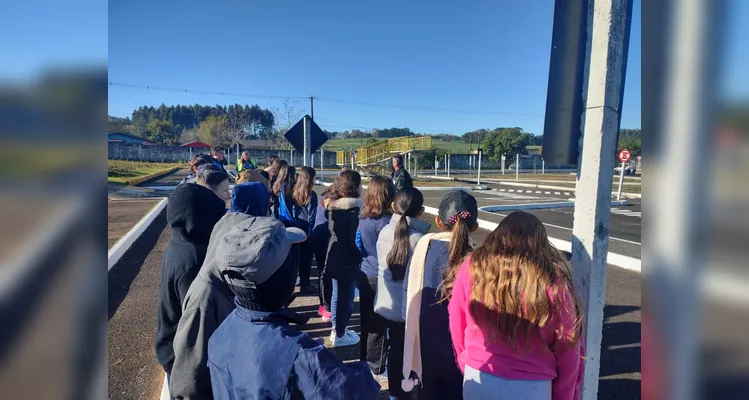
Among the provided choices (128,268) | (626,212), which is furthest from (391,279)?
(626,212)

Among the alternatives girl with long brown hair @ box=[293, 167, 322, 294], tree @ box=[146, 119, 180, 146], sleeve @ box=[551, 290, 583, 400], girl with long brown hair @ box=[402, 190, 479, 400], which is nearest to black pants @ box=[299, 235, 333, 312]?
girl with long brown hair @ box=[293, 167, 322, 294]

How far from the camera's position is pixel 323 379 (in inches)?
54.4

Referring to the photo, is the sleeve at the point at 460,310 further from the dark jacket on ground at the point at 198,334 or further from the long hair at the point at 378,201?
the long hair at the point at 378,201

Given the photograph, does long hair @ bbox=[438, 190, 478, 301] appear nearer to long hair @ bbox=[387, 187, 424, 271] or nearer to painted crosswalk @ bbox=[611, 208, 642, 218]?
long hair @ bbox=[387, 187, 424, 271]

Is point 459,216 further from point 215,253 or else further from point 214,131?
point 214,131

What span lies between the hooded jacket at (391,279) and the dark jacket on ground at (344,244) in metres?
0.98

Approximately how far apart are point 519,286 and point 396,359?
1.62m

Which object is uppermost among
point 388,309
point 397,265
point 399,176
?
point 399,176

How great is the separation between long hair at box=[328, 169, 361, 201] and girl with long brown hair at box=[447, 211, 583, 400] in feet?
8.13

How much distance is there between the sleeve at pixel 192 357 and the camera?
7.30ft

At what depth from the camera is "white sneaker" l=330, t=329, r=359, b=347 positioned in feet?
14.5
